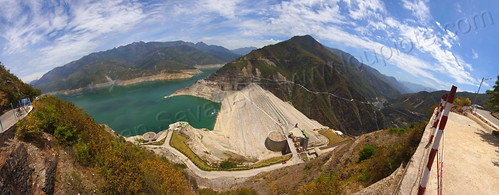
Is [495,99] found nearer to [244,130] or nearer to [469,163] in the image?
[469,163]

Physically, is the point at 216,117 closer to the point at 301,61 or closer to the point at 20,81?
the point at 20,81

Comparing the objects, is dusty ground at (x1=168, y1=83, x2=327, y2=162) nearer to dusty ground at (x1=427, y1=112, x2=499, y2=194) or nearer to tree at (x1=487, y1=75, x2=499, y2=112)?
tree at (x1=487, y1=75, x2=499, y2=112)

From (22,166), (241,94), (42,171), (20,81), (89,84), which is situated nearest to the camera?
(22,166)

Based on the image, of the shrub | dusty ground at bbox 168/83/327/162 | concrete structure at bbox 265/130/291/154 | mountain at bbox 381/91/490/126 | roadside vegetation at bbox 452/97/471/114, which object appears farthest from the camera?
mountain at bbox 381/91/490/126

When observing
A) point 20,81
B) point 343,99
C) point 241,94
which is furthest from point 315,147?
point 343,99

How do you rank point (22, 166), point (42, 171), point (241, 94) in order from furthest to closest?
point (241, 94) → point (42, 171) → point (22, 166)

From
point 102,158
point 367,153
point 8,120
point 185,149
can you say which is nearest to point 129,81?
point 185,149

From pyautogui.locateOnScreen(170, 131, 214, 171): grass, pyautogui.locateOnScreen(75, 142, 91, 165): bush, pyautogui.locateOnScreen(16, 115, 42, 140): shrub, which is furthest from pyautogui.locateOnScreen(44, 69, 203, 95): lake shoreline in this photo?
pyautogui.locateOnScreen(16, 115, 42, 140): shrub
